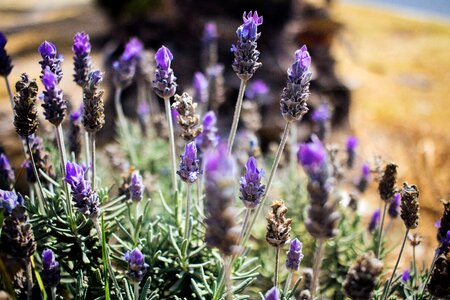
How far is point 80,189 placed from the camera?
1313 millimetres

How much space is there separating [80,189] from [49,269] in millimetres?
264

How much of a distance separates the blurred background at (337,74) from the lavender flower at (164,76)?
92.5 inches

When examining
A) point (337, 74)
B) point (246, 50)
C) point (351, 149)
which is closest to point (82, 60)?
point (246, 50)

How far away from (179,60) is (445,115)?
3.38m

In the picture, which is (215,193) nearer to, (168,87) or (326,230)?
(326,230)

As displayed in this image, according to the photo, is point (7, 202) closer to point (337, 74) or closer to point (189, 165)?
A: point (189, 165)

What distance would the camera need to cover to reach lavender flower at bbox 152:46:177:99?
144 cm

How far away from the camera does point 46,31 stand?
34.3ft

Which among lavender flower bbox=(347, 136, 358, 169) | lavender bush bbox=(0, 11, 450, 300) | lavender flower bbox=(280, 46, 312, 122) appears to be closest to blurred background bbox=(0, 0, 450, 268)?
lavender flower bbox=(347, 136, 358, 169)

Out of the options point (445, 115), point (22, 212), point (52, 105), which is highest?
point (52, 105)

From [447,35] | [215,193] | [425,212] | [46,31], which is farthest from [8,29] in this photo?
[215,193]

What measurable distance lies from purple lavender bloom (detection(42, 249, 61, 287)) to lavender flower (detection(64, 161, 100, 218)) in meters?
0.17

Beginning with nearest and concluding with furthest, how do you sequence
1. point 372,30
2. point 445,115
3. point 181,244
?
point 181,244 < point 445,115 < point 372,30

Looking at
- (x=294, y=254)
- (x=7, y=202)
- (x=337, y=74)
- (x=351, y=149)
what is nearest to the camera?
(x=7, y=202)
